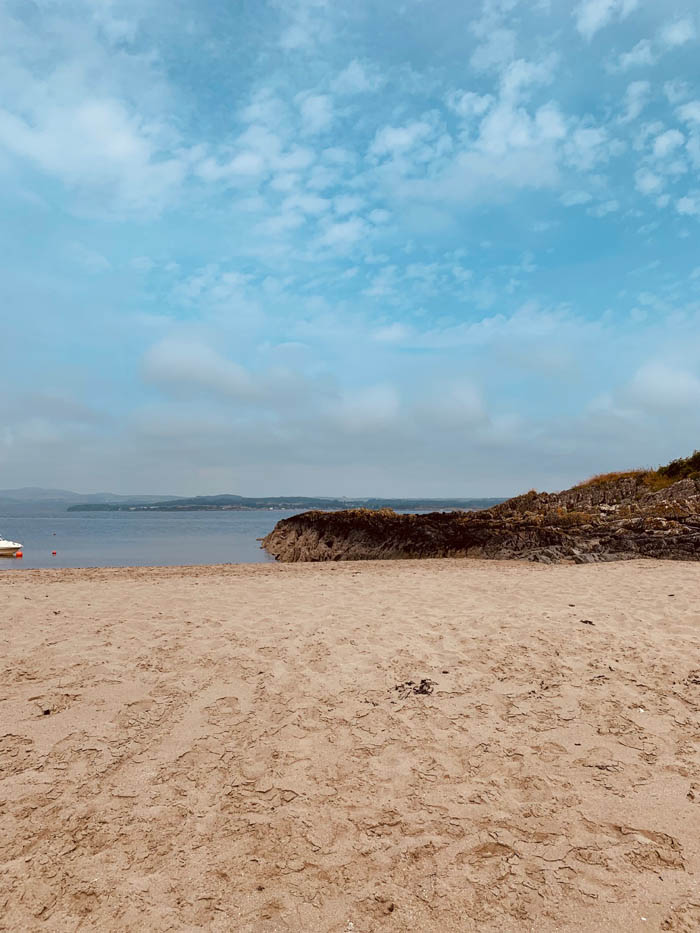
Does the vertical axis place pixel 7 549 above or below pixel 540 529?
below

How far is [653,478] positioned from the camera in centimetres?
2595

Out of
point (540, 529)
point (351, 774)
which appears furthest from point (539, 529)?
point (351, 774)

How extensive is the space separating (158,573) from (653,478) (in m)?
22.9

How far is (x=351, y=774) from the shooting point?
4.42 meters

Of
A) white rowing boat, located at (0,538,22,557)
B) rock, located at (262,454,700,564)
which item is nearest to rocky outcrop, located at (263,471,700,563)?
rock, located at (262,454,700,564)

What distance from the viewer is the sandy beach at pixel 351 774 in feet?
10.4

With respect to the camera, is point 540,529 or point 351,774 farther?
point 540,529

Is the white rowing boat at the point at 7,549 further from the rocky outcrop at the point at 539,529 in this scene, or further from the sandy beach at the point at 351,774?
the sandy beach at the point at 351,774

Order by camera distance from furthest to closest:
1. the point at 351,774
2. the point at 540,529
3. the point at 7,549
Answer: the point at 7,549
the point at 540,529
the point at 351,774

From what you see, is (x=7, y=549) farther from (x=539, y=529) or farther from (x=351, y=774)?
(x=351, y=774)

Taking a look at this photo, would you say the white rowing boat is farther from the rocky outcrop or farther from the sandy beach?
the sandy beach

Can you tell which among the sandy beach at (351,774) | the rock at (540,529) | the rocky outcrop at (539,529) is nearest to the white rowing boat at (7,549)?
the rocky outcrop at (539,529)

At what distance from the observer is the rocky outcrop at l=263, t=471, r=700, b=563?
16.8 metres

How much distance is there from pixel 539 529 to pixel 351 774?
54.0 feet
